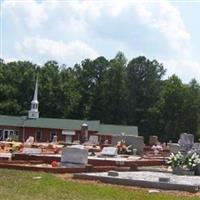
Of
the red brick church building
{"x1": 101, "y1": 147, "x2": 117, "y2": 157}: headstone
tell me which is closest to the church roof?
the red brick church building

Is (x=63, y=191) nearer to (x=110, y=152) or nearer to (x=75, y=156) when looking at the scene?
(x=75, y=156)

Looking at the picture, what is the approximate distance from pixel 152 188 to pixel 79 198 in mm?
3653

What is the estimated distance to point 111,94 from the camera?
9100 cm

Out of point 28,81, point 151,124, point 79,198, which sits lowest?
point 79,198

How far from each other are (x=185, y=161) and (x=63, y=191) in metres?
8.41

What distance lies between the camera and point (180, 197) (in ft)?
47.6

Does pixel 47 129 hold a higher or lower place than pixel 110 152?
higher

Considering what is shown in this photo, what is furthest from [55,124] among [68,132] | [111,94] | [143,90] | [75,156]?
[75,156]

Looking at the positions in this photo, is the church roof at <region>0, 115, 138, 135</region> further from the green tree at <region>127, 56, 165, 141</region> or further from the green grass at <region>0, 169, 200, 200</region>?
the green grass at <region>0, 169, 200, 200</region>

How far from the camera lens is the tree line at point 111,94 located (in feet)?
280

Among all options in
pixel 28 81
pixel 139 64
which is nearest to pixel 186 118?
pixel 139 64

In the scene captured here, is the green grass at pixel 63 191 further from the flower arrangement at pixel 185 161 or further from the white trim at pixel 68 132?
the white trim at pixel 68 132

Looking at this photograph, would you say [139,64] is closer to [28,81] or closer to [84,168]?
[28,81]

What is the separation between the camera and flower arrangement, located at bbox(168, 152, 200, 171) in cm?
2131
